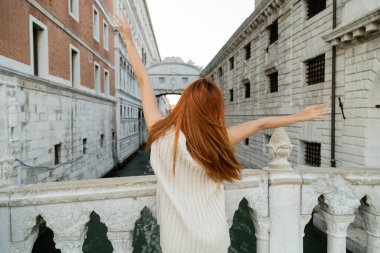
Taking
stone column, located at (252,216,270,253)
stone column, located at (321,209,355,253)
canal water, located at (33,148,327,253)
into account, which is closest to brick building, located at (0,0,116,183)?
canal water, located at (33,148,327,253)

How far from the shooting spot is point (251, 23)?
15578 mm

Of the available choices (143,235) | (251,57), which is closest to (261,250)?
(143,235)

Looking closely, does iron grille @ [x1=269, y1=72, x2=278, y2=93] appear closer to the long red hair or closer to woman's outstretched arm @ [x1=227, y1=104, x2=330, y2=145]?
woman's outstretched arm @ [x1=227, y1=104, x2=330, y2=145]

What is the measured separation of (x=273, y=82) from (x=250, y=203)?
12.7 metres

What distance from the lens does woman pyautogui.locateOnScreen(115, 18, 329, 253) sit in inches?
51.3

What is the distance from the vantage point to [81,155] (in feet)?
40.4

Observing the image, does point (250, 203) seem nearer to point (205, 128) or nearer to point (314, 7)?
point (205, 128)

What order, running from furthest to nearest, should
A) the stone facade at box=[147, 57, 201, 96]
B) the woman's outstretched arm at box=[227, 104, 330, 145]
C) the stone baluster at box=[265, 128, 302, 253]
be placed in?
the stone facade at box=[147, 57, 201, 96], the stone baluster at box=[265, 128, 302, 253], the woman's outstretched arm at box=[227, 104, 330, 145]

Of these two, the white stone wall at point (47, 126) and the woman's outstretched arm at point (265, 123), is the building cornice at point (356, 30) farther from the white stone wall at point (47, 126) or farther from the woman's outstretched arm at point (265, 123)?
the white stone wall at point (47, 126)

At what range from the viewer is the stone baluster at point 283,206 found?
89.6 inches

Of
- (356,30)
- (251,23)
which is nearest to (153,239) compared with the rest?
(356,30)

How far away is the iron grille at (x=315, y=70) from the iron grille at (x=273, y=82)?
282 centimetres

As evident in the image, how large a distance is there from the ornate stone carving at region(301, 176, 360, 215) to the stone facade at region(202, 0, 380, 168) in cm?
632

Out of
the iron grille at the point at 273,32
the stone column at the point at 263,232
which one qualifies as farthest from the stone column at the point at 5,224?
the iron grille at the point at 273,32
